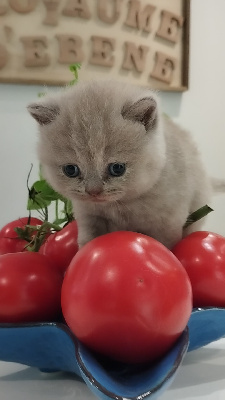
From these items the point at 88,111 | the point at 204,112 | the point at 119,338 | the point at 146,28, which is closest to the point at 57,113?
the point at 88,111

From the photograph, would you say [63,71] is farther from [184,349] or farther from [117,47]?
[184,349]

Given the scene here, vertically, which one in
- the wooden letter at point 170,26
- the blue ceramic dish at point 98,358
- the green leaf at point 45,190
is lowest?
the blue ceramic dish at point 98,358

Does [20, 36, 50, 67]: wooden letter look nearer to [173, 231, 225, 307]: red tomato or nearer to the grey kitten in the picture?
the grey kitten

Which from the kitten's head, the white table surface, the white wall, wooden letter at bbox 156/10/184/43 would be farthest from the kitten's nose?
wooden letter at bbox 156/10/184/43

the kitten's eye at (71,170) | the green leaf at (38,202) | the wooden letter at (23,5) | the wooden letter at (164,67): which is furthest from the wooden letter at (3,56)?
the kitten's eye at (71,170)

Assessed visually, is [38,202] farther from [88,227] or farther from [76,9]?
[76,9]

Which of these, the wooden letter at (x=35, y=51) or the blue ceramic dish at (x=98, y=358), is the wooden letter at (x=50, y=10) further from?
the blue ceramic dish at (x=98, y=358)
